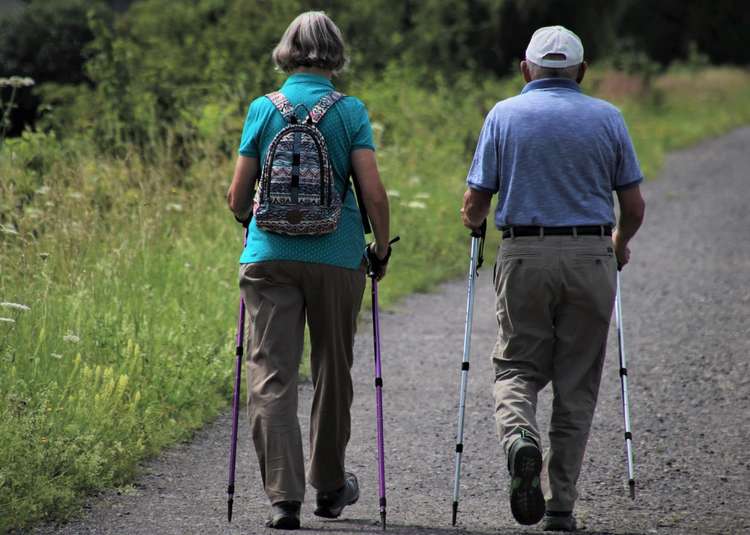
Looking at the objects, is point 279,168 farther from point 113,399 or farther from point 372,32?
point 372,32

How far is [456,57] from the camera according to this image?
22375 mm

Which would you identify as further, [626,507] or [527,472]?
[626,507]

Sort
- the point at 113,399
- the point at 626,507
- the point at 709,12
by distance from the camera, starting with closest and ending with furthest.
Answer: the point at 626,507, the point at 113,399, the point at 709,12

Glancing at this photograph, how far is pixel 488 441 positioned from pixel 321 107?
2.55 m

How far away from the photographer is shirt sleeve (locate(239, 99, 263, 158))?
4.90 m

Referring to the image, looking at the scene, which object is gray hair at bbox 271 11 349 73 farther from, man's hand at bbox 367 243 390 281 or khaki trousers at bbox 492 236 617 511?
khaki trousers at bbox 492 236 617 511

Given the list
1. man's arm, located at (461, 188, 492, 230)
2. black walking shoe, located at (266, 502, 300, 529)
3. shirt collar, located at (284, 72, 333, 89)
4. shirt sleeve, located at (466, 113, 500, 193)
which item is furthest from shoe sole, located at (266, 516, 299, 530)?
shirt collar, located at (284, 72, 333, 89)

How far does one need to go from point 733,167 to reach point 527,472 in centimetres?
1747

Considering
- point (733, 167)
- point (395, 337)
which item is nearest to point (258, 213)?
point (395, 337)

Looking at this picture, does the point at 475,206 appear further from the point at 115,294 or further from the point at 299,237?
the point at 115,294

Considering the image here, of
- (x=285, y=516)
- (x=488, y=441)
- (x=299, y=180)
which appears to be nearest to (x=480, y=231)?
(x=299, y=180)

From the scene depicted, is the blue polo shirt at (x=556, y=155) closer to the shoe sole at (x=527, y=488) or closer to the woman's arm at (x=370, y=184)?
the woman's arm at (x=370, y=184)

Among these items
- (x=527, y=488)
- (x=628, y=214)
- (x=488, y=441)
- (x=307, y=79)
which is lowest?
(x=488, y=441)

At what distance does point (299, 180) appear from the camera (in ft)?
15.8
